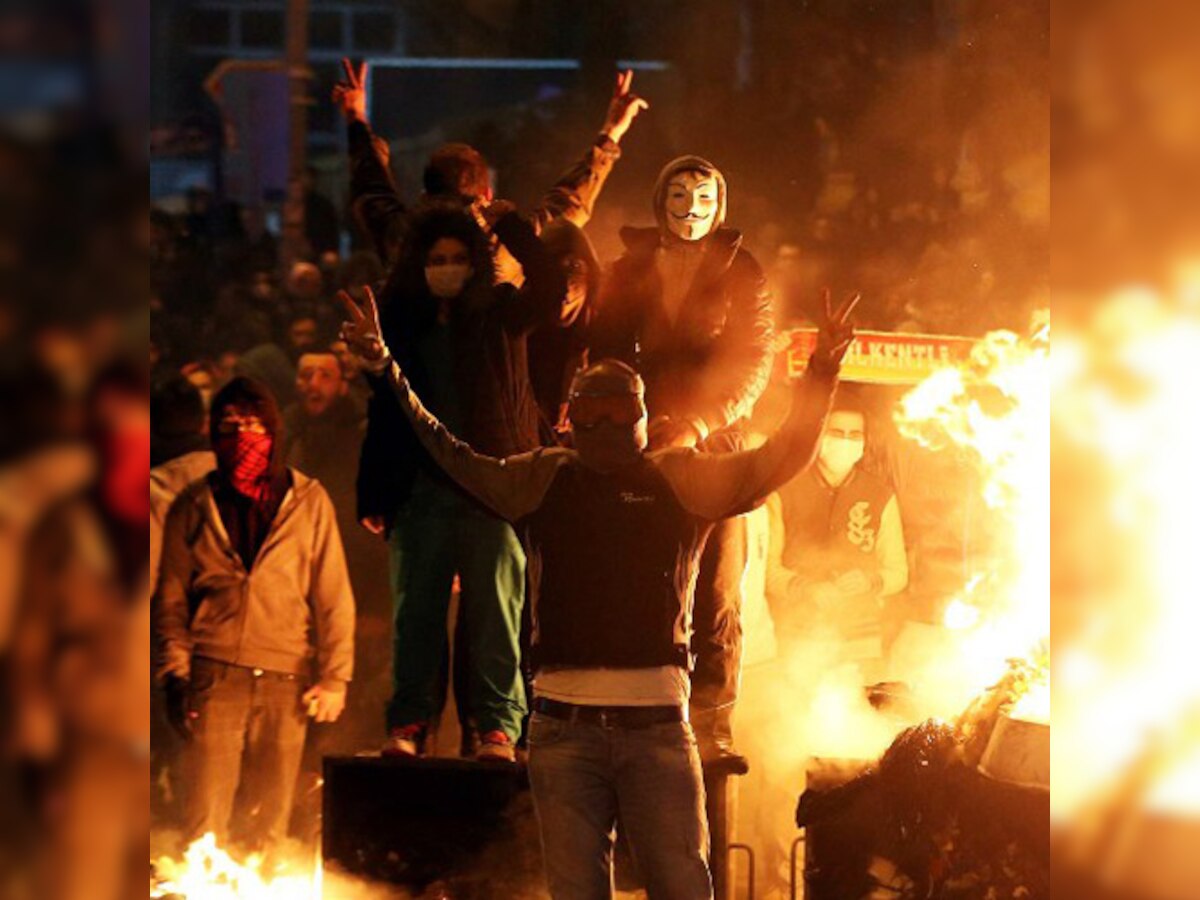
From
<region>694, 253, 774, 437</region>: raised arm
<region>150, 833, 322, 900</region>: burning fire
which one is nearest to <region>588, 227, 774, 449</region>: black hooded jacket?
<region>694, 253, 774, 437</region>: raised arm

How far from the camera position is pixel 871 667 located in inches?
223

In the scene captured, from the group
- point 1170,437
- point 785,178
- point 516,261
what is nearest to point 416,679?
point 516,261

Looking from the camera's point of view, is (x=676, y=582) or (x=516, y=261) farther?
(x=516, y=261)

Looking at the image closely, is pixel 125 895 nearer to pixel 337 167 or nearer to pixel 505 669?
pixel 505 669

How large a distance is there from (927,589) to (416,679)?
1595mm

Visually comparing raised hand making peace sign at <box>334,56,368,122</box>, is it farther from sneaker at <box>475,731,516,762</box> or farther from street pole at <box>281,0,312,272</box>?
sneaker at <box>475,731,516,762</box>

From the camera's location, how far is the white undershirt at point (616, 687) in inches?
Result: 195

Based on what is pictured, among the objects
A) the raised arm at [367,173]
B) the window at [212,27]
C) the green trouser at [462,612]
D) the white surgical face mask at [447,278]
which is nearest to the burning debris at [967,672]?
the green trouser at [462,612]

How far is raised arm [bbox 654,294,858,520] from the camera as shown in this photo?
5020mm

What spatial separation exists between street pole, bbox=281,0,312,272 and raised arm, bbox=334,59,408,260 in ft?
0.40

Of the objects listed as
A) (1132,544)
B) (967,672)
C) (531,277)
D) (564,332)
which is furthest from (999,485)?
(531,277)

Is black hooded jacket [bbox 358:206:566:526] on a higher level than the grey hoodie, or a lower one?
higher

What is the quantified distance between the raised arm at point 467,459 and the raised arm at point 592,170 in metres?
0.65

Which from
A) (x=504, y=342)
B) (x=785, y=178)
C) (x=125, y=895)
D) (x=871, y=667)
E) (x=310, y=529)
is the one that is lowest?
(x=125, y=895)
